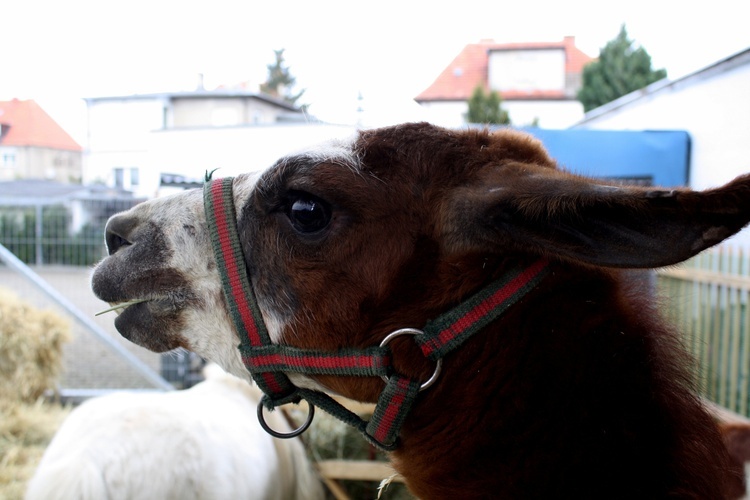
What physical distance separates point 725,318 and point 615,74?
25262 millimetres

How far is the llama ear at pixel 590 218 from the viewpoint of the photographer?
117 cm

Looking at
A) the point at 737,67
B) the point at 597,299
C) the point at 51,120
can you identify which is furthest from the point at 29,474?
the point at 51,120

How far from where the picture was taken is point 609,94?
2866cm

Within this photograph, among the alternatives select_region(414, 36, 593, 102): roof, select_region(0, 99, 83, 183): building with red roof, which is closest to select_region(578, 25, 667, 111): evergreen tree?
select_region(414, 36, 593, 102): roof

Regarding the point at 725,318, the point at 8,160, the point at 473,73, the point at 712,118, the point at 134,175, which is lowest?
the point at 725,318

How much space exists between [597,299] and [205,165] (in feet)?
25.1

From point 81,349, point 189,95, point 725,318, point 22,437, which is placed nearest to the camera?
point 22,437

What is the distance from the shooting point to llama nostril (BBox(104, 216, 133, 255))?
201 cm

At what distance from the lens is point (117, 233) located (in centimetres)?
202

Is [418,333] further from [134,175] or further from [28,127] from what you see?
[28,127]

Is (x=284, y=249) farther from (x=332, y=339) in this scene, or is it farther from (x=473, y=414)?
(x=473, y=414)

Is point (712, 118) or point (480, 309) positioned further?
point (712, 118)

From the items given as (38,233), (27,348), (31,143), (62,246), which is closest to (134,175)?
(31,143)

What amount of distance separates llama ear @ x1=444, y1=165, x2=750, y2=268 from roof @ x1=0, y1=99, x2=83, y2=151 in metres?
55.5
